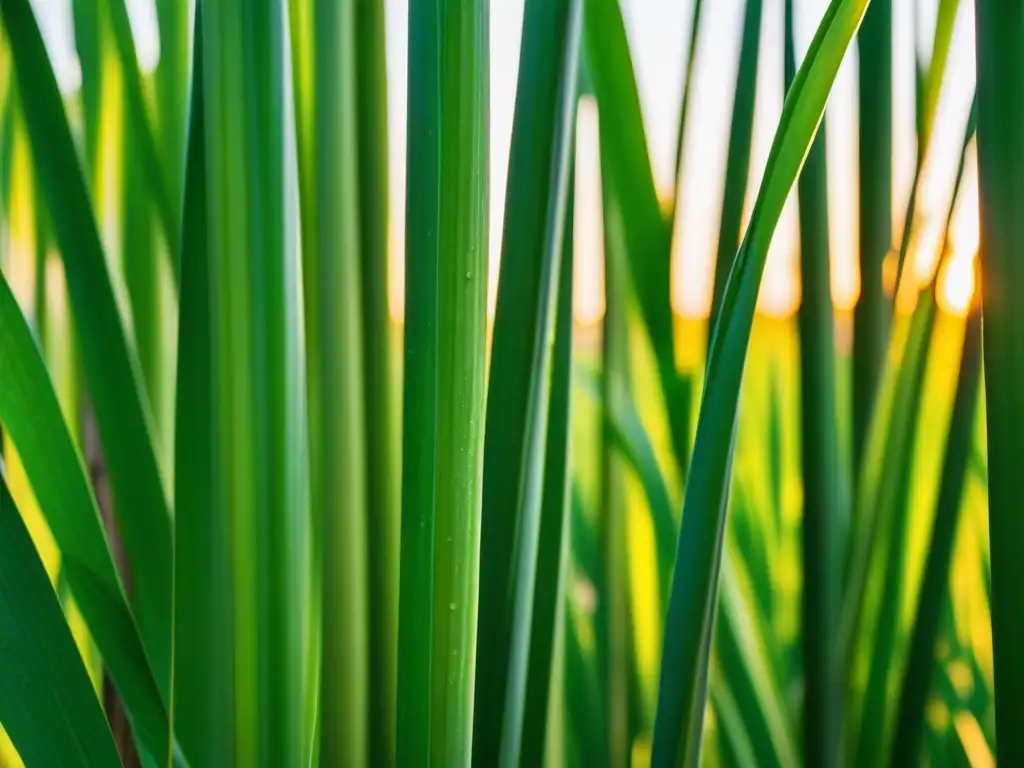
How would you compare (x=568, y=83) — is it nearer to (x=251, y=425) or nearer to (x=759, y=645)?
(x=251, y=425)

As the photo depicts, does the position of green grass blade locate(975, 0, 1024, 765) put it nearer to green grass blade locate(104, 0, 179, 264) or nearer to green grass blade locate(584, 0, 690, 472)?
green grass blade locate(584, 0, 690, 472)

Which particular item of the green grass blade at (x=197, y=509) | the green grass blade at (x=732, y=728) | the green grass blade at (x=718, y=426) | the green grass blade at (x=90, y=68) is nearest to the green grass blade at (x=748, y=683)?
the green grass blade at (x=732, y=728)

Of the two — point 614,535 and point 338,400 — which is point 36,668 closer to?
point 338,400

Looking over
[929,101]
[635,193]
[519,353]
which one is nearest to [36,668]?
[519,353]

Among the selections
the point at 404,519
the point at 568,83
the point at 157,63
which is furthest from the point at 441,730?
the point at 157,63

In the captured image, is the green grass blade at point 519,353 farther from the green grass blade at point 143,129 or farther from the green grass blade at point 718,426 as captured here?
the green grass blade at point 143,129

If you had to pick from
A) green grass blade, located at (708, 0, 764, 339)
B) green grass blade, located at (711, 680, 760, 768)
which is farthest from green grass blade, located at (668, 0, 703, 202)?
green grass blade, located at (711, 680, 760, 768)
